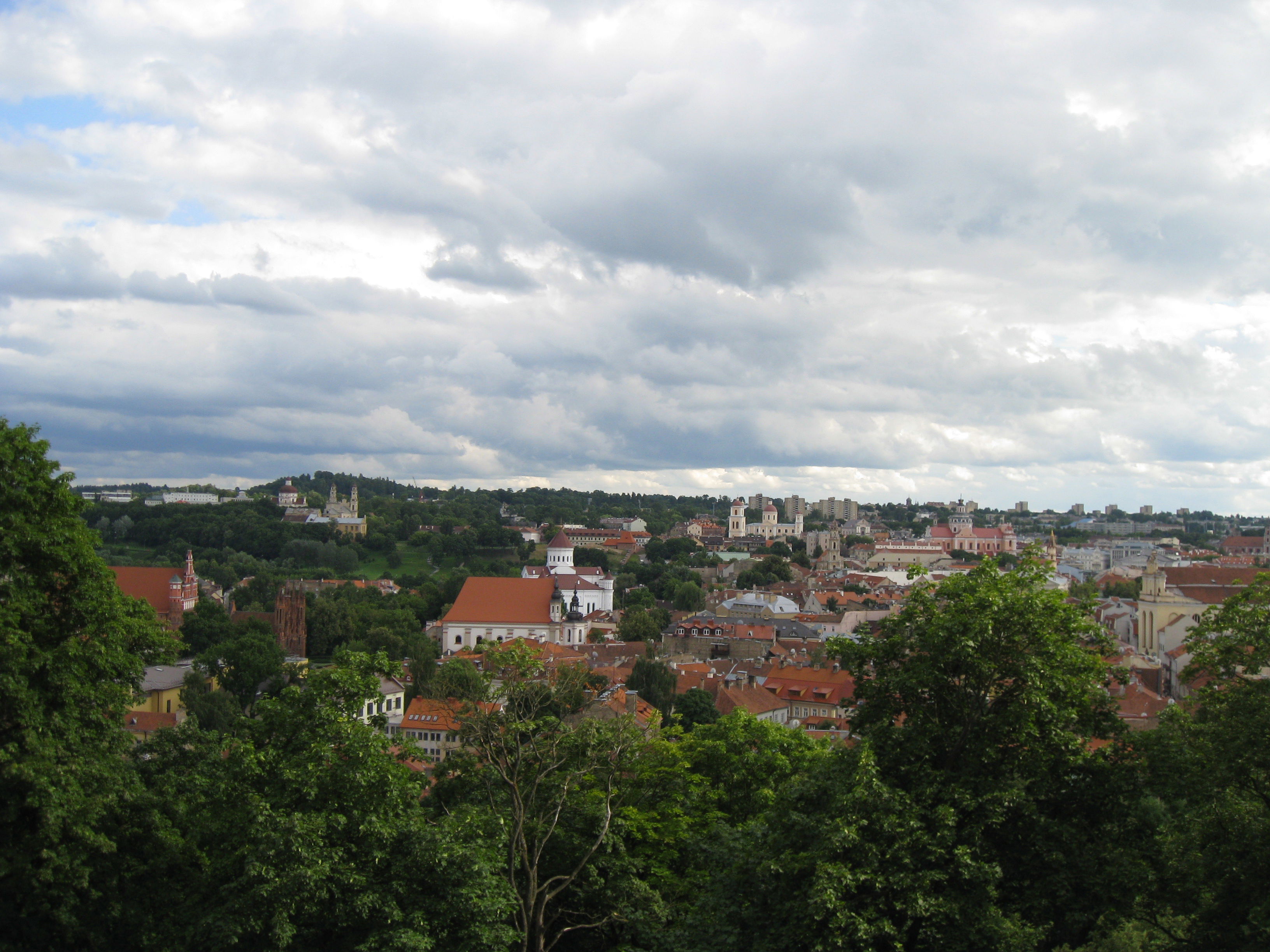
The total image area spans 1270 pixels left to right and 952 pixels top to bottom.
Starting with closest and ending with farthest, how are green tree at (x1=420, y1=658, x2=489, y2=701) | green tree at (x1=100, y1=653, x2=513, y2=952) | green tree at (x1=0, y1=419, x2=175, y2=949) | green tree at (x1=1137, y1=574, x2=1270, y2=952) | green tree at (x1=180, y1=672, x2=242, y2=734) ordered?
green tree at (x1=1137, y1=574, x2=1270, y2=952), green tree at (x1=100, y1=653, x2=513, y2=952), green tree at (x1=0, y1=419, x2=175, y2=949), green tree at (x1=420, y1=658, x2=489, y2=701), green tree at (x1=180, y1=672, x2=242, y2=734)

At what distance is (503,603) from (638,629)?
11076mm

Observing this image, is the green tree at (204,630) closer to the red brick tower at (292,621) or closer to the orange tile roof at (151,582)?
the red brick tower at (292,621)

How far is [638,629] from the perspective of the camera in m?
80.2

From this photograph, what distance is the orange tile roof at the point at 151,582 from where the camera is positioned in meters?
74.5

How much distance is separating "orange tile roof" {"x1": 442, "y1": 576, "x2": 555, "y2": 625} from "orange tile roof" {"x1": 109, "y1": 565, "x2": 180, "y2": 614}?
20.9m

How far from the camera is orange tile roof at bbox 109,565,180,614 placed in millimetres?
74500

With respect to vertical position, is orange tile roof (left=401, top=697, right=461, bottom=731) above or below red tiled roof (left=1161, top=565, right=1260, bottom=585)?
below

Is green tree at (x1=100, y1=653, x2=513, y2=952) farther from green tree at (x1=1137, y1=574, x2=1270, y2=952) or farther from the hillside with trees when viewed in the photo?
green tree at (x1=1137, y1=574, x2=1270, y2=952)

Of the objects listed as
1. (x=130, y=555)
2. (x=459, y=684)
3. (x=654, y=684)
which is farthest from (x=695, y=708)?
(x=130, y=555)

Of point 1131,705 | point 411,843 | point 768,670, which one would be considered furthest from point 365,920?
point 768,670

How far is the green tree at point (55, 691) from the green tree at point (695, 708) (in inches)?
1242

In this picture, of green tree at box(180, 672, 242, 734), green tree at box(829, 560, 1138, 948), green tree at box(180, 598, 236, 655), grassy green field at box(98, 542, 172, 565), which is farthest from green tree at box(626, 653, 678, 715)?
grassy green field at box(98, 542, 172, 565)

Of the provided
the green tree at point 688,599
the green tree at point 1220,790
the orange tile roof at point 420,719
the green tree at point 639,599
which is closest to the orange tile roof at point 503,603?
the green tree at point 639,599

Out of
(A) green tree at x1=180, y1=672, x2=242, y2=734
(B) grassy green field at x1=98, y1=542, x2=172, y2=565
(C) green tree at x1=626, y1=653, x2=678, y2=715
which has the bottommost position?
(A) green tree at x1=180, y1=672, x2=242, y2=734
